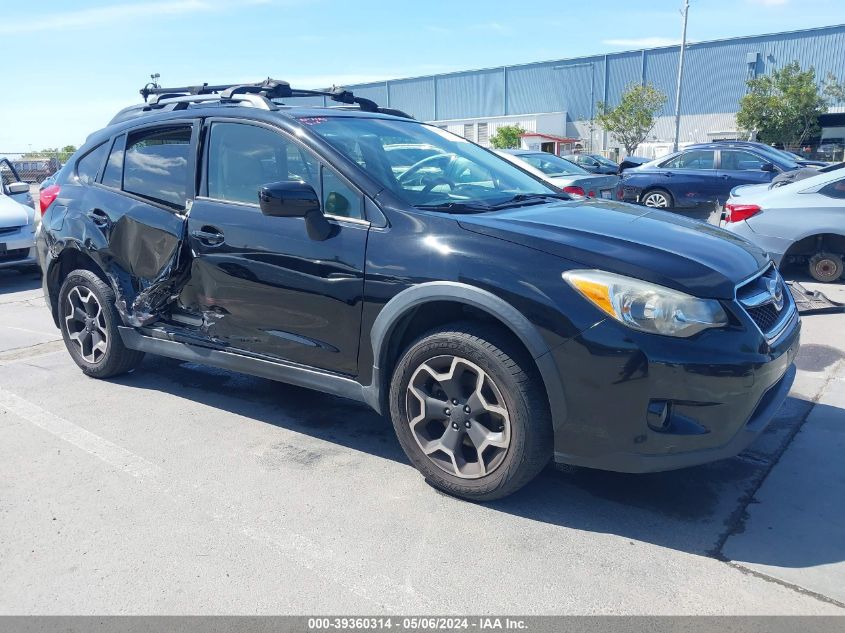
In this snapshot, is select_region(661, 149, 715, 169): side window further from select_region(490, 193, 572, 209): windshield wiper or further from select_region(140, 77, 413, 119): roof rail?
select_region(490, 193, 572, 209): windshield wiper

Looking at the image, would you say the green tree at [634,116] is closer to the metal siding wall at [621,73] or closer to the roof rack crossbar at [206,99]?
the metal siding wall at [621,73]

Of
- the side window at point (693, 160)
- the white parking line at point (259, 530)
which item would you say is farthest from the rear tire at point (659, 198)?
the white parking line at point (259, 530)

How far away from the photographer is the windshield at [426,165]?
3707 millimetres

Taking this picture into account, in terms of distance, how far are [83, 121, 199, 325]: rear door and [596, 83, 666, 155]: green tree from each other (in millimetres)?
47851

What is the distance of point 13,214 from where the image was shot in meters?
9.70

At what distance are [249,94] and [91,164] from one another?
1.47 m

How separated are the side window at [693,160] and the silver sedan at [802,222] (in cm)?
618

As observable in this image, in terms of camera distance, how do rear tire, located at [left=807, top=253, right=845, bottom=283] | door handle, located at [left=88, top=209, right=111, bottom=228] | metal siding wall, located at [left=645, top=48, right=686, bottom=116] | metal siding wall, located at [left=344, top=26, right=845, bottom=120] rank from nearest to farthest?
1. door handle, located at [left=88, top=209, right=111, bottom=228]
2. rear tire, located at [left=807, top=253, right=845, bottom=283]
3. metal siding wall, located at [left=344, top=26, right=845, bottom=120]
4. metal siding wall, located at [left=645, top=48, right=686, bottom=116]

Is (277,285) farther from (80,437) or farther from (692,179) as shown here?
(692,179)

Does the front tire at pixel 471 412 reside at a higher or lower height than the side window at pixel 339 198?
lower

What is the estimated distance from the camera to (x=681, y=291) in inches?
114

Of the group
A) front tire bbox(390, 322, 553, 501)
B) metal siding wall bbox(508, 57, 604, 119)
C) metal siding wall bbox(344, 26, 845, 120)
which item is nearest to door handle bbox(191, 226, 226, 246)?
front tire bbox(390, 322, 553, 501)

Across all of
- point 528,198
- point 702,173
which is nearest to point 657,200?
point 702,173

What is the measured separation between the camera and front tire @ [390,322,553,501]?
307 centimetres
